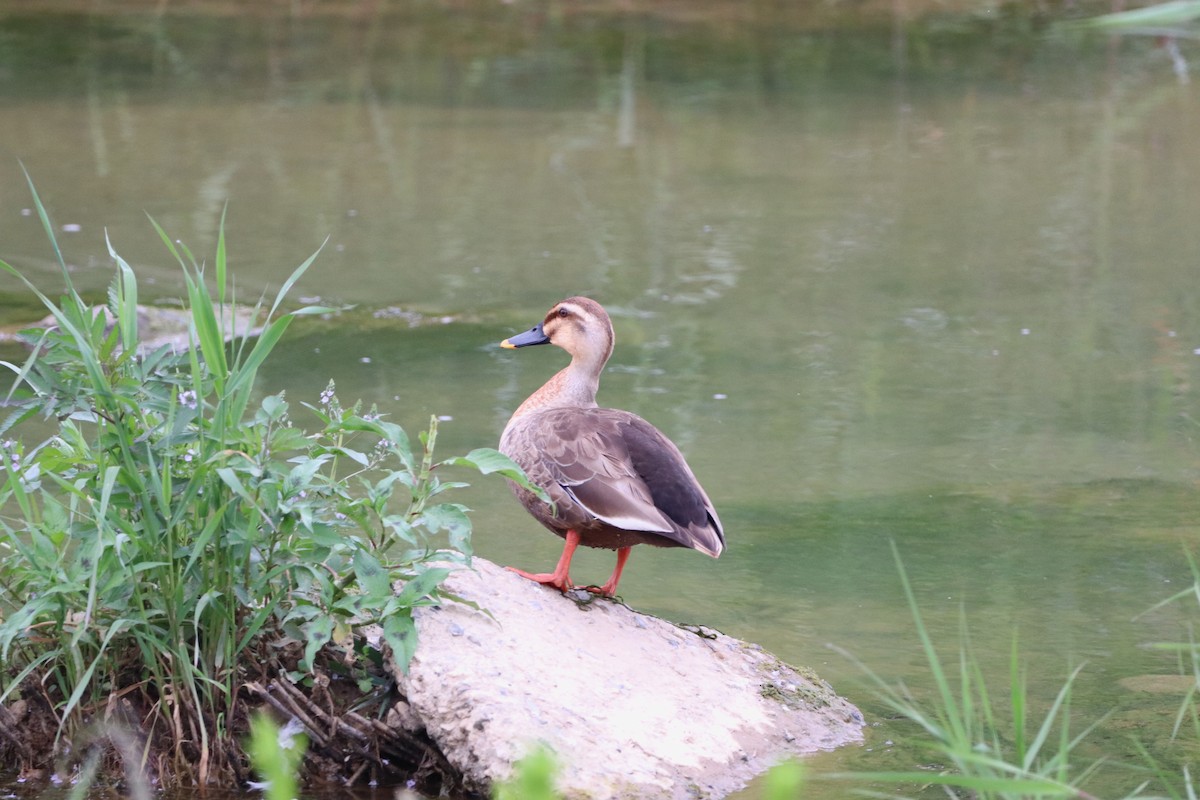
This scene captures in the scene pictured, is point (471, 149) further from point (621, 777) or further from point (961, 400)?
point (621, 777)

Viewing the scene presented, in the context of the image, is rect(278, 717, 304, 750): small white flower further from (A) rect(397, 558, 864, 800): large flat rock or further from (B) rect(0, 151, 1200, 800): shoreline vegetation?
(A) rect(397, 558, 864, 800): large flat rock

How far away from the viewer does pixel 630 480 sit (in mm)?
4184

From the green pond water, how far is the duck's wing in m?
0.68

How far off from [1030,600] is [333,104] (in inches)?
368

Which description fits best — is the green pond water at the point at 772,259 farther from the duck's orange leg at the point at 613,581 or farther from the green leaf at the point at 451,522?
the green leaf at the point at 451,522

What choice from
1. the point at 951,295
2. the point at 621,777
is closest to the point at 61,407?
the point at 621,777

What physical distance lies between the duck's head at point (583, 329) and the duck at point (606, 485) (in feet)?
1.15

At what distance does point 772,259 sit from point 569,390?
456 centimetres

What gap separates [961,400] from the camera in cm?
707

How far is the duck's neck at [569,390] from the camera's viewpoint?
15.9 ft

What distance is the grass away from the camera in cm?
348

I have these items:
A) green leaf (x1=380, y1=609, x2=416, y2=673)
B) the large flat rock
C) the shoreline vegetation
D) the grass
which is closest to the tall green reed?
the shoreline vegetation

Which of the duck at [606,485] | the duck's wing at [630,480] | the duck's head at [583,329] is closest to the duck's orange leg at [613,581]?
the duck at [606,485]

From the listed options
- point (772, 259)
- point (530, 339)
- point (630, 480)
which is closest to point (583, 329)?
point (530, 339)
